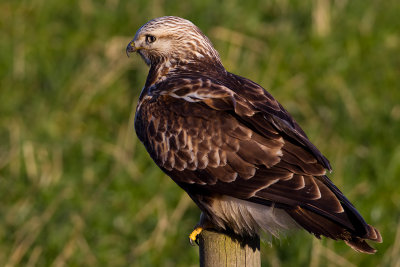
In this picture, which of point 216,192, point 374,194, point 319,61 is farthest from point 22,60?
point 216,192

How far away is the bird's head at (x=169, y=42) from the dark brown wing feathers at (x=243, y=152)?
1.79 ft

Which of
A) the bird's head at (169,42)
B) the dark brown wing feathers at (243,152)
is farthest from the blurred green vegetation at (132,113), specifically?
the dark brown wing feathers at (243,152)

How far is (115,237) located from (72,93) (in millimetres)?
2329

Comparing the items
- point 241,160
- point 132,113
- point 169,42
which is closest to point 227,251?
point 241,160

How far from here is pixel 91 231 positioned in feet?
26.2

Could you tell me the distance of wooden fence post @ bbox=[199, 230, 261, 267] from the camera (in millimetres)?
4707

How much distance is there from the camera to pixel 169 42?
20.1 ft

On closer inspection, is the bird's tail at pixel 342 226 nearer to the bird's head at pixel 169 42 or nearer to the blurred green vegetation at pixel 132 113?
the bird's head at pixel 169 42

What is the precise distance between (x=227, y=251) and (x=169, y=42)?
2.07 metres

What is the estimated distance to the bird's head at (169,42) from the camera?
607 centimetres

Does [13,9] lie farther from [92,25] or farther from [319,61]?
[319,61]

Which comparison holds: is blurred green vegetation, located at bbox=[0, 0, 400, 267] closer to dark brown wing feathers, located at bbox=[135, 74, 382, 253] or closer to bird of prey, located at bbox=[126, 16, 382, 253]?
bird of prey, located at bbox=[126, 16, 382, 253]

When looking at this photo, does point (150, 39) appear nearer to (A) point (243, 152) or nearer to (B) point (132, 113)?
(A) point (243, 152)

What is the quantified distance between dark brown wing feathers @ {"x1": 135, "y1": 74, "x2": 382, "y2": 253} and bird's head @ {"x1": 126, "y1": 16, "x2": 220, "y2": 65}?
1.79ft
